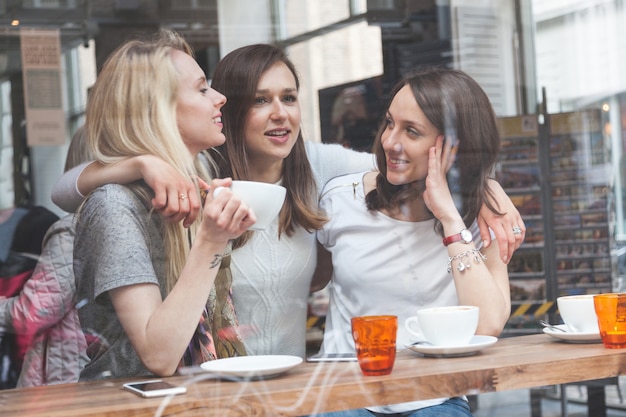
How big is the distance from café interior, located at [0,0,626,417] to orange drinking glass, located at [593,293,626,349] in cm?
8

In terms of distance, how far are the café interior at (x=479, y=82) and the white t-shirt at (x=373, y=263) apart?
64mm

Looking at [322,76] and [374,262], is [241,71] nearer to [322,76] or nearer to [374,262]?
[322,76]

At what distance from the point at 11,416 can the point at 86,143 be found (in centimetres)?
68

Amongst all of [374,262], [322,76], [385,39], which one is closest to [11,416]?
[374,262]

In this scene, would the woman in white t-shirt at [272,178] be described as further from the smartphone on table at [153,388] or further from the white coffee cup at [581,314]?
the white coffee cup at [581,314]

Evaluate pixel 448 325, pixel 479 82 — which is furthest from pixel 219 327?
pixel 479 82

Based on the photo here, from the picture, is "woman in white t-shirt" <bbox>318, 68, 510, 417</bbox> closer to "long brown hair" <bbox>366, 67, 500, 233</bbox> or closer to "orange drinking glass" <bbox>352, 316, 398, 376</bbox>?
"long brown hair" <bbox>366, 67, 500, 233</bbox>

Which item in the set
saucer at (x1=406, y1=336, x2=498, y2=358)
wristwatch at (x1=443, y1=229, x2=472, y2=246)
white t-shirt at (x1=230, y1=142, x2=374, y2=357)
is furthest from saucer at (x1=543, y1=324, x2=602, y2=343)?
white t-shirt at (x1=230, y1=142, x2=374, y2=357)

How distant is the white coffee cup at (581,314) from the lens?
190 centimetres

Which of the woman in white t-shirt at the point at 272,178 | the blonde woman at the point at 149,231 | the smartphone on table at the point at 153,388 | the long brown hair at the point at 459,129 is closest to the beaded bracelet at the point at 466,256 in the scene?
the long brown hair at the point at 459,129

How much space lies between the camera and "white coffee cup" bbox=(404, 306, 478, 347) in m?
1.74

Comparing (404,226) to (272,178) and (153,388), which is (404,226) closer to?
(272,178)

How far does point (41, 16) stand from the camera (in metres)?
2.03

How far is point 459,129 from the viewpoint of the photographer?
2311 mm
